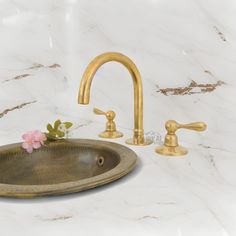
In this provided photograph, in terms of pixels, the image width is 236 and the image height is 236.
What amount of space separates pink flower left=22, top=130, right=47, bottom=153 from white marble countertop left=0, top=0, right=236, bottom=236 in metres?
0.14

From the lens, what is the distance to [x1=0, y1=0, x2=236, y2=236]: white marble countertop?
751mm

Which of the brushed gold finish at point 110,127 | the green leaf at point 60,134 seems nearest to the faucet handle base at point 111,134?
the brushed gold finish at point 110,127

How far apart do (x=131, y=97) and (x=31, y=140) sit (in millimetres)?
383

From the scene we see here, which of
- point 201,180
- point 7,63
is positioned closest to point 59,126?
point 7,63

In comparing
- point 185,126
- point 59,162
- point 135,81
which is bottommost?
point 59,162

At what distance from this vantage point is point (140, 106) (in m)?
1.18

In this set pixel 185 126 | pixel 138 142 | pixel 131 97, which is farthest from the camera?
pixel 131 97

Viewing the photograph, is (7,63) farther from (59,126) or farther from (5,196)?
(5,196)

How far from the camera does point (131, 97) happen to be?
1.38 meters

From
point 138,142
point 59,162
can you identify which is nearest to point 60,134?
point 59,162

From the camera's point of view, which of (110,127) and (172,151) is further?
(110,127)

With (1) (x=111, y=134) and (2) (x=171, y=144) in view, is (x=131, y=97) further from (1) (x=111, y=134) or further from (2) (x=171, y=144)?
(2) (x=171, y=144)

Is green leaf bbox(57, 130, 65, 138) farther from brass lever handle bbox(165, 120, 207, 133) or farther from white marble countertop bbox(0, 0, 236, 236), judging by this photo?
brass lever handle bbox(165, 120, 207, 133)

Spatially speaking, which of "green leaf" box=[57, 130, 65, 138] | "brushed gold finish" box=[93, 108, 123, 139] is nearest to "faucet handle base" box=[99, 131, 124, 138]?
"brushed gold finish" box=[93, 108, 123, 139]
